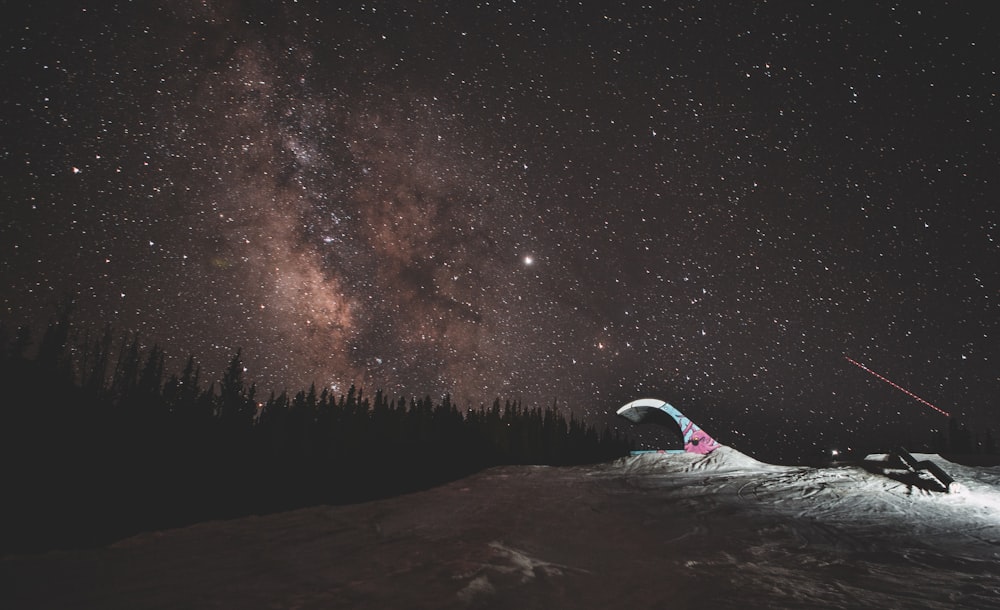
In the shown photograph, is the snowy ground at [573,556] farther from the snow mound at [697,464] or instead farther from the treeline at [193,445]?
the treeline at [193,445]

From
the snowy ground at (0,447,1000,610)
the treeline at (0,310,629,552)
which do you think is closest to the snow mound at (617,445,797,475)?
the snowy ground at (0,447,1000,610)

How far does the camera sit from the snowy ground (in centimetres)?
614

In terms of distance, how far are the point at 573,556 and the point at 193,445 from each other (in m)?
87.7

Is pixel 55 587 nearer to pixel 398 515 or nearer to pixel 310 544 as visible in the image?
pixel 310 544

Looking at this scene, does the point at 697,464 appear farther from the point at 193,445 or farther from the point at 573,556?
the point at 193,445

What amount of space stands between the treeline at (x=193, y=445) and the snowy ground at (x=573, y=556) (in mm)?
49840

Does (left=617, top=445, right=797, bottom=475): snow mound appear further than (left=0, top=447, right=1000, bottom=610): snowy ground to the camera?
Yes

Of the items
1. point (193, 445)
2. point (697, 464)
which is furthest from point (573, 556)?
point (193, 445)

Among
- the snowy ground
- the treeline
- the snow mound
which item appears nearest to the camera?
the snowy ground

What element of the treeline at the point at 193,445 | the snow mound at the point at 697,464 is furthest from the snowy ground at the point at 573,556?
the treeline at the point at 193,445

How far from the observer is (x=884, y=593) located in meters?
6.24

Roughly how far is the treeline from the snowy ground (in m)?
49.8

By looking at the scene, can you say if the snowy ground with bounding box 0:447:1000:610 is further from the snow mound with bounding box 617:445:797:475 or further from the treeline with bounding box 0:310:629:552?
the treeline with bounding box 0:310:629:552

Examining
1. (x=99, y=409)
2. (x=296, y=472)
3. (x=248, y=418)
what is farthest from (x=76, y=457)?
(x=296, y=472)
